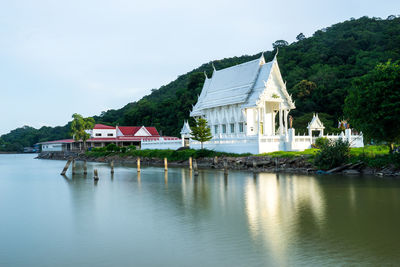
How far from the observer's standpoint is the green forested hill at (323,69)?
5995 cm

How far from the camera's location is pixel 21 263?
9.87 m

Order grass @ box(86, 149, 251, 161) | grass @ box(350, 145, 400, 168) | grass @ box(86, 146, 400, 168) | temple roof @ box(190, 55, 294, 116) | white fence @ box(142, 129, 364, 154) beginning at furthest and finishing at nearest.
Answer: temple roof @ box(190, 55, 294, 116), grass @ box(86, 149, 251, 161), white fence @ box(142, 129, 364, 154), grass @ box(86, 146, 400, 168), grass @ box(350, 145, 400, 168)

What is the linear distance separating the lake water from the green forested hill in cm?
2810

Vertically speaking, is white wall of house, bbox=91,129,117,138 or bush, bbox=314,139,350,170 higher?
white wall of house, bbox=91,129,117,138

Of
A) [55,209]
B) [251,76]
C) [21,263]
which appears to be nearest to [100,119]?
[251,76]

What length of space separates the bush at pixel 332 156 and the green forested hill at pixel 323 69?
16.1 metres


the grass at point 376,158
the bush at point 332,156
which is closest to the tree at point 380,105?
the grass at point 376,158

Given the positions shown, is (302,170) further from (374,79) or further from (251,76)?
(251,76)

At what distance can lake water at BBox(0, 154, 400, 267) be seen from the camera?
9789 mm

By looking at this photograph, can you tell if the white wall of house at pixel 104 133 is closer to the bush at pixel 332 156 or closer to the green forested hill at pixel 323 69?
the green forested hill at pixel 323 69

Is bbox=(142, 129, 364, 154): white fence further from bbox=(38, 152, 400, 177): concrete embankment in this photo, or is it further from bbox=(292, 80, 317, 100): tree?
bbox=(292, 80, 317, 100): tree

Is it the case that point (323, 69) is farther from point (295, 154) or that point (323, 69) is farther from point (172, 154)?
point (295, 154)

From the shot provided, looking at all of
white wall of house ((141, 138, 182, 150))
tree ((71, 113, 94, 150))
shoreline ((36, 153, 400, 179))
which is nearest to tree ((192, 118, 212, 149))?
shoreline ((36, 153, 400, 179))

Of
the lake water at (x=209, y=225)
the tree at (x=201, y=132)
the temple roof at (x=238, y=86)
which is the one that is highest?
the temple roof at (x=238, y=86)
